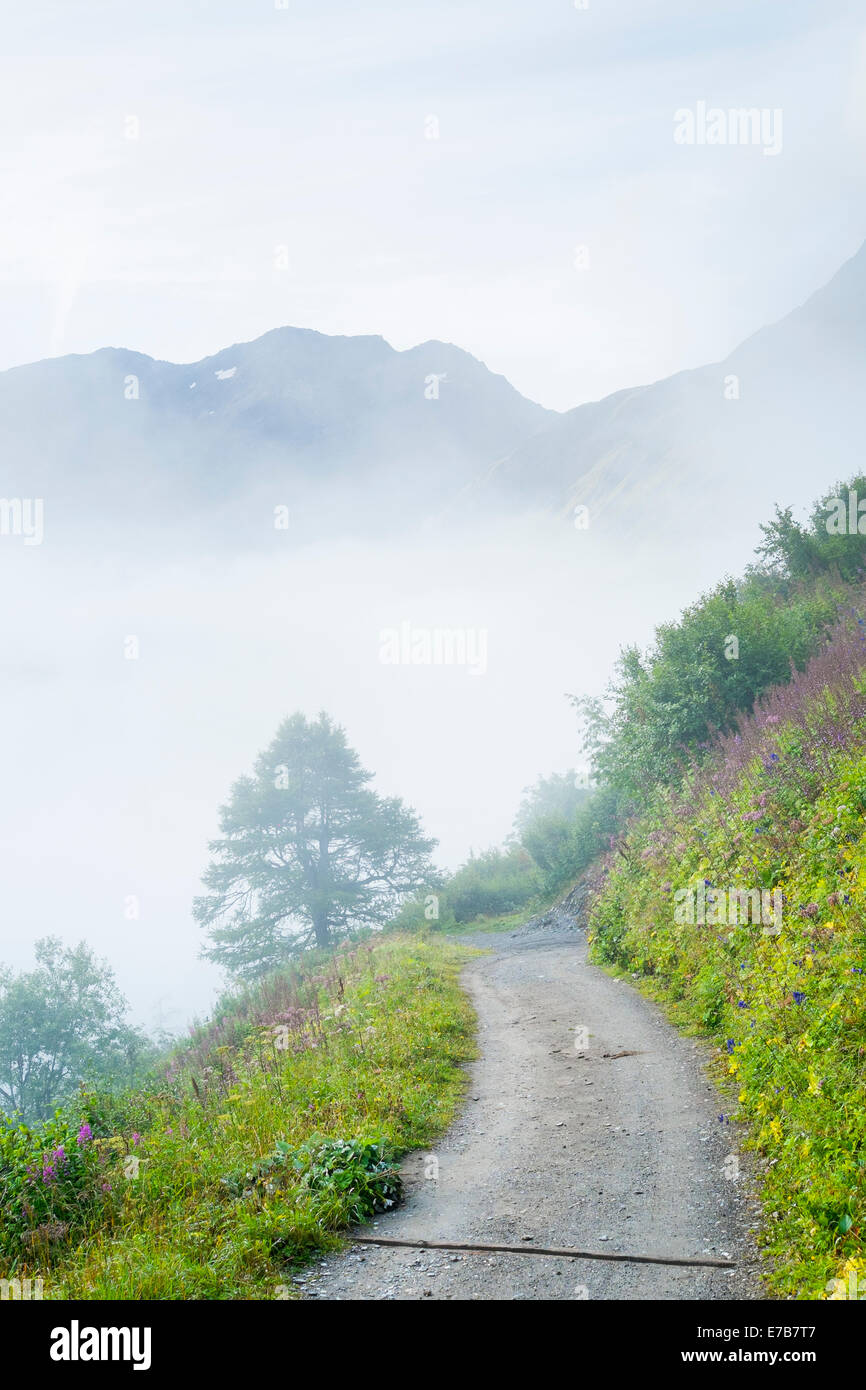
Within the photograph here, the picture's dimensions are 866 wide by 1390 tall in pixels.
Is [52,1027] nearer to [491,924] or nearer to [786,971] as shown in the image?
[491,924]

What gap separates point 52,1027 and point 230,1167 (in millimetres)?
47826

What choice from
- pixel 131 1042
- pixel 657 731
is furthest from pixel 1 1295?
pixel 131 1042

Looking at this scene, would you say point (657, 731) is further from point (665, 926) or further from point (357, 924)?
point (357, 924)

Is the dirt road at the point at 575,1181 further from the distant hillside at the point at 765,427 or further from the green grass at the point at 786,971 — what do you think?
the distant hillside at the point at 765,427

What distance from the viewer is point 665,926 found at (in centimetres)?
1503

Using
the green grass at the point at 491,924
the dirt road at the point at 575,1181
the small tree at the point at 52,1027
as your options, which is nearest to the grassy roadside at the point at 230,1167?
the dirt road at the point at 575,1181

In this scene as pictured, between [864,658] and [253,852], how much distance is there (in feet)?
109

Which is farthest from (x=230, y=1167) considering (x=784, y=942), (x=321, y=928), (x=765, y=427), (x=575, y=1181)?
(x=765, y=427)

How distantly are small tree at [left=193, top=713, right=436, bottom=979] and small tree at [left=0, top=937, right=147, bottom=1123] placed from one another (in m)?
12.1

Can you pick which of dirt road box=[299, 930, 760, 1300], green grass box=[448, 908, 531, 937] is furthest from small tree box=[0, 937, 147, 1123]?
dirt road box=[299, 930, 760, 1300]

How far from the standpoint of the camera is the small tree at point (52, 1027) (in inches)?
1887

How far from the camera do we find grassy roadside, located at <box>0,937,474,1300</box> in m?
5.87

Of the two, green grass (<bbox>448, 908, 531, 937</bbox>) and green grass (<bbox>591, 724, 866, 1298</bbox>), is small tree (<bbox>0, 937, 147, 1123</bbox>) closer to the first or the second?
green grass (<bbox>448, 908, 531, 937</bbox>)

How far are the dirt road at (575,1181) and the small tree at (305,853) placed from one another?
3020 cm
